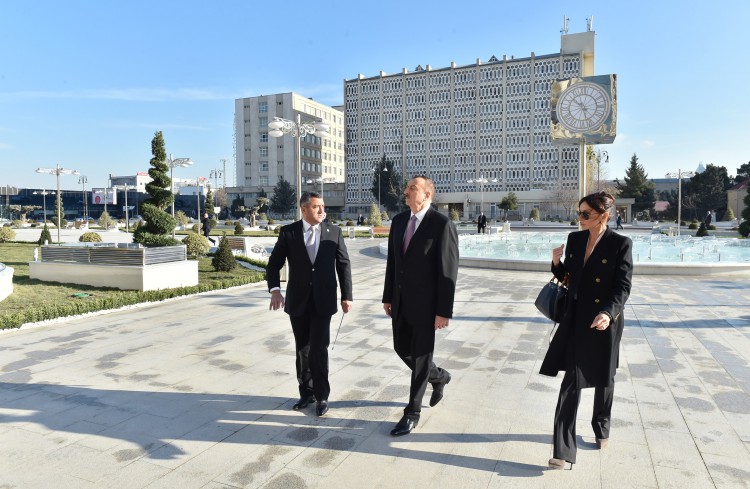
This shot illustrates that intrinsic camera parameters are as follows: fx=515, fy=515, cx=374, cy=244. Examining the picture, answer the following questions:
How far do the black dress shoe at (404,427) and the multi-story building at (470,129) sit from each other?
75.3 m

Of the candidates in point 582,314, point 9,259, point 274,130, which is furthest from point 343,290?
point 9,259

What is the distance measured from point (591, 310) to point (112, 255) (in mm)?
10762

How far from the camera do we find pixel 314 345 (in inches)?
166

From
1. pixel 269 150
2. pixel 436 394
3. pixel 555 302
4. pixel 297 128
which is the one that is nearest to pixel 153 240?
pixel 297 128

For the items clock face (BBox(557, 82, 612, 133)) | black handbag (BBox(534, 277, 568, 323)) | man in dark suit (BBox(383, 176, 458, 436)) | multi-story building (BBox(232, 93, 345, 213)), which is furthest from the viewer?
multi-story building (BBox(232, 93, 345, 213))

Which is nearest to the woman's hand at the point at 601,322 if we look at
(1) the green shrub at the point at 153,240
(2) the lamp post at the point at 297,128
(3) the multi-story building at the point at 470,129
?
(2) the lamp post at the point at 297,128

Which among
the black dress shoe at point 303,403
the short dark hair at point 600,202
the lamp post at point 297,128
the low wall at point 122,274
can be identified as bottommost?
the black dress shoe at point 303,403

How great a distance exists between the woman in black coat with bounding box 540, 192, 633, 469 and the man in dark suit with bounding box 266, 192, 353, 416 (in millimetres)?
1768

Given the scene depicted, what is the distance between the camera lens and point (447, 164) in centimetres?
8950

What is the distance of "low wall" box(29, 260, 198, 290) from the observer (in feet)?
36.1

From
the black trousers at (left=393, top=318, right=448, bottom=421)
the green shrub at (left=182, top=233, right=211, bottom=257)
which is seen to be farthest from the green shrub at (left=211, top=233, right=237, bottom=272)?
the black trousers at (left=393, top=318, right=448, bottom=421)

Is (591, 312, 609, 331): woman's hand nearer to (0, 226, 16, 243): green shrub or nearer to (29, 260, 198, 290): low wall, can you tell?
(29, 260, 198, 290): low wall

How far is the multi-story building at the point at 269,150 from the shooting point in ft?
311

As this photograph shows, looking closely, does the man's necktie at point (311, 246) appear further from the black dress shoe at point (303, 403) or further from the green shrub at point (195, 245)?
the green shrub at point (195, 245)
